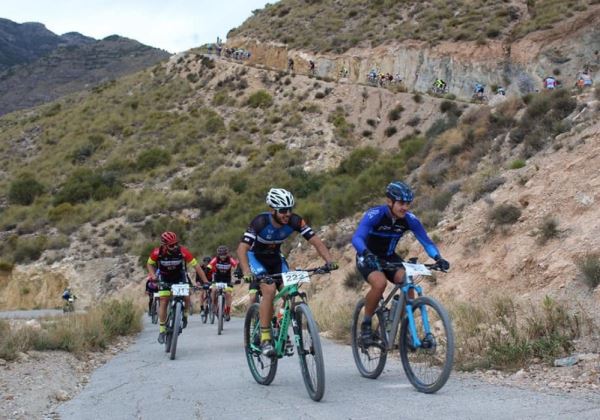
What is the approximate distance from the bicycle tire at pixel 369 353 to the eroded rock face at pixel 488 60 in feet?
111

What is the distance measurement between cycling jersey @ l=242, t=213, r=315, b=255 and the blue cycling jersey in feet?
2.51

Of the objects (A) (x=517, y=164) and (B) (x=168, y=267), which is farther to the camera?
(A) (x=517, y=164)

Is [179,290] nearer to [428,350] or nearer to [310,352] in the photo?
[310,352]

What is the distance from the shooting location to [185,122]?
5328cm

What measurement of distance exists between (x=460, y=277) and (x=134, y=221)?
28095 mm

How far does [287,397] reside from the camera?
7.01m


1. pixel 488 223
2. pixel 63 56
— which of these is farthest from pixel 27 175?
pixel 63 56

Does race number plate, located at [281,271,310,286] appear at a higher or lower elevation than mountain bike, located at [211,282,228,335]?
higher

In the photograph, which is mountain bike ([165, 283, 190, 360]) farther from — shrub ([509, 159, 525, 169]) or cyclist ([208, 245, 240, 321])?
shrub ([509, 159, 525, 169])

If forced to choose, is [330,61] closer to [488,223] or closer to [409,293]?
[488,223]

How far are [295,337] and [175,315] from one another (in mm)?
4414

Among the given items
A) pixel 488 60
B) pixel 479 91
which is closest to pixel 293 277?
pixel 479 91

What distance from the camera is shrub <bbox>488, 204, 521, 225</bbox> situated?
1436 cm

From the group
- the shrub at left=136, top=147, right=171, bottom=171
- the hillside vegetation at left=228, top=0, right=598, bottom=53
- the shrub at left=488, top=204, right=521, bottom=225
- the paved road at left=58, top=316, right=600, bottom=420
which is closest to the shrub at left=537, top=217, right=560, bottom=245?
the shrub at left=488, top=204, right=521, bottom=225
